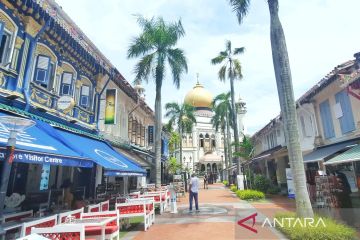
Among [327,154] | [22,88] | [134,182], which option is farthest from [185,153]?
[22,88]

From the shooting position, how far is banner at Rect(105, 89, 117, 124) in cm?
1317

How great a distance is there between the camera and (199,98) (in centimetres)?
6181

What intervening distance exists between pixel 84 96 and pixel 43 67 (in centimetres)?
335

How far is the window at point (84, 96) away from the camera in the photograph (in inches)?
490

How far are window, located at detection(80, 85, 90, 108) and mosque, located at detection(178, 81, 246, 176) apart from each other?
44766mm

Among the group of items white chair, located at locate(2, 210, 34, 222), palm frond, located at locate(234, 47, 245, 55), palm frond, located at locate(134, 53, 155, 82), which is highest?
palm frond, located at locate(234, 47, 245, 55)

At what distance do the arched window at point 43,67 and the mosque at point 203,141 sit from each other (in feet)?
156

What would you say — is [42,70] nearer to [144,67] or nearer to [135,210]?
[135,210]

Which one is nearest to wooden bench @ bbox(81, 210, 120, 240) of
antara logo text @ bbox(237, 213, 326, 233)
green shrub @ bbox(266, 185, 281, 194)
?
antara logo text @ bbox(237, 213, 326, 233)

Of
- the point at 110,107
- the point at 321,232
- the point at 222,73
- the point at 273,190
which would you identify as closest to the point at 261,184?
the point at 273,190

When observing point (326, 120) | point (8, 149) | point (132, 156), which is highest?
point (326, 120)

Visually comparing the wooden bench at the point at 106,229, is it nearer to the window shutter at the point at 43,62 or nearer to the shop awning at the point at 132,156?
the window shutter at the point at 43,62

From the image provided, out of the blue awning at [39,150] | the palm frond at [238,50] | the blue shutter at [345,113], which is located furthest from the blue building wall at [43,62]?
the palm frond at [238,50]

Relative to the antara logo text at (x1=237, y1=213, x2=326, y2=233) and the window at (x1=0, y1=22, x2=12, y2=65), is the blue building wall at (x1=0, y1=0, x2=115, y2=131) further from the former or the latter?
the antara logo text at (x1=237, y1=213, x2=326, y2=233)
